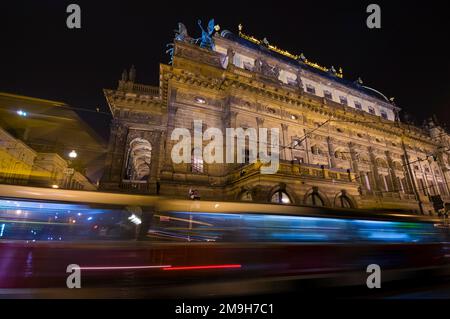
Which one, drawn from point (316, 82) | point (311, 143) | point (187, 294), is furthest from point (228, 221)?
point (316, 82)

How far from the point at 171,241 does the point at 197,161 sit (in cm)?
1309

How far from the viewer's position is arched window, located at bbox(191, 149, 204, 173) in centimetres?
1839

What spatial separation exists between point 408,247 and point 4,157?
31027 mm

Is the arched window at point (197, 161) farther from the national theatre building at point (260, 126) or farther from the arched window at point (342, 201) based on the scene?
the arched window at point (342, 201)

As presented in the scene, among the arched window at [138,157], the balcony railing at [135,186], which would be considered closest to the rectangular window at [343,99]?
the arched window at [138,157]

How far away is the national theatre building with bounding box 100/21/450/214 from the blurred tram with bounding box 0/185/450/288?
16.7 ft

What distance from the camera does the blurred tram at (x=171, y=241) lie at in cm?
494

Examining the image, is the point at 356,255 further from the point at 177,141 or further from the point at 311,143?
the point at 311,143

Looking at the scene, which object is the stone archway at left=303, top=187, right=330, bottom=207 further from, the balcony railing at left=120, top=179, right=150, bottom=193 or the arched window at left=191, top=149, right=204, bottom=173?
the balcony railing at left=120, top=179, right=150, bottom=193

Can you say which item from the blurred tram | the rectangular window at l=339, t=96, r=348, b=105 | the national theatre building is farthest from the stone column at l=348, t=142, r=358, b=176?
the blurred tram

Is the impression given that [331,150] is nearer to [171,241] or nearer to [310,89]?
[310,89]

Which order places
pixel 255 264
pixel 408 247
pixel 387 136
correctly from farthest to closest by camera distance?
pixel 387 136, pixel 408 247, pixel 255 264

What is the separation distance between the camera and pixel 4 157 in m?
21.6

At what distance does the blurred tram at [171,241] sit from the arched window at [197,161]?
12.0 m
